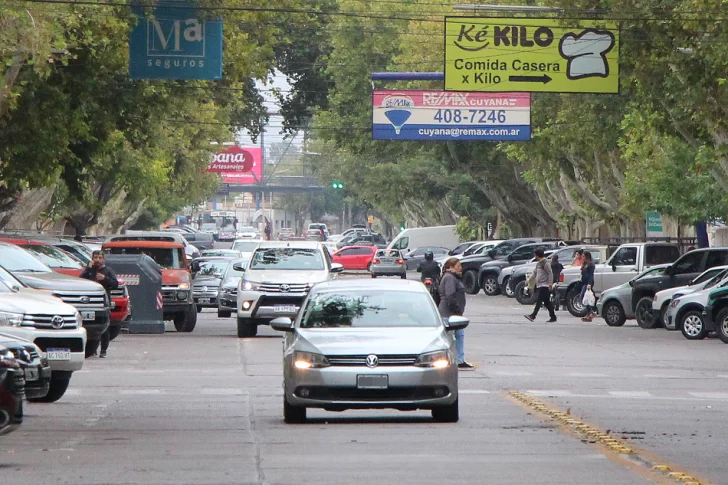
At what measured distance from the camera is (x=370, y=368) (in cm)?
1404

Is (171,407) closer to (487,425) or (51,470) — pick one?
(487,425)

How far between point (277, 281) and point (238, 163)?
99.2 metres

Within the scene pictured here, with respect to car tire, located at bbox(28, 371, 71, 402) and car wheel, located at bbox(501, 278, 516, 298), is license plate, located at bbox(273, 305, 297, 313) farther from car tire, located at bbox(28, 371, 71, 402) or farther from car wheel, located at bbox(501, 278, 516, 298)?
→ car wheel, located at bbox(501, 278, 516, 298)

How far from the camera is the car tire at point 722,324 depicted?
2912 cm

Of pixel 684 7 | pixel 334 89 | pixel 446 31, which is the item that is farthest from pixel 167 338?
pixel 334 89

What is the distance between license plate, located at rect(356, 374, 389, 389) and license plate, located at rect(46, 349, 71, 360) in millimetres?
4282

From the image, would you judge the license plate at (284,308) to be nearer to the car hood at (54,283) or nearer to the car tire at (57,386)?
the car hood at (54,283)

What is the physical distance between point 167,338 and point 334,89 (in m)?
36.7

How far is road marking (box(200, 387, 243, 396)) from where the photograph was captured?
18.2 meters

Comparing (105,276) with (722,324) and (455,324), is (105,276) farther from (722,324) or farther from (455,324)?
(722,324)

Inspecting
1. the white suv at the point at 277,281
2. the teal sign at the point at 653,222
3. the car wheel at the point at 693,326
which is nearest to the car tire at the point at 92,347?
the white suv at the point at 277,281

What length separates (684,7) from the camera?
29.8 meters

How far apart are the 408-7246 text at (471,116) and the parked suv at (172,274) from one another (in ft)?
54.3

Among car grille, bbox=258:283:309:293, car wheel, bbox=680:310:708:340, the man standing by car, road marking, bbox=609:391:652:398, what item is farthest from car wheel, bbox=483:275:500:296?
road marking, bbox=609:391:652:398
